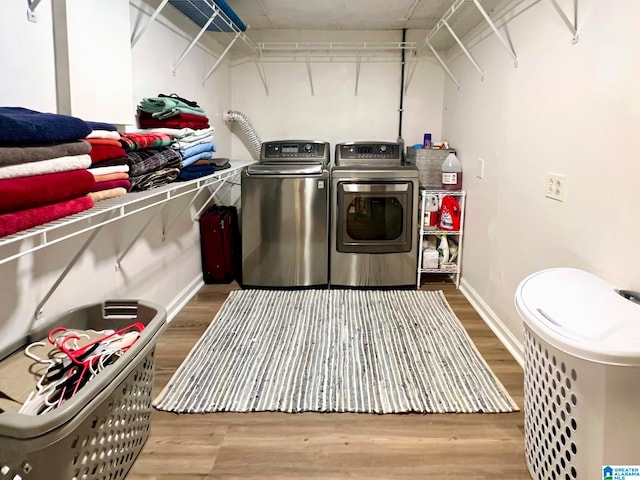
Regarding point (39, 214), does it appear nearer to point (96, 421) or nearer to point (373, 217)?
point (96, 421)

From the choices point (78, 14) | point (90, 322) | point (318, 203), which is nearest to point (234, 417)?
point (90, 322)

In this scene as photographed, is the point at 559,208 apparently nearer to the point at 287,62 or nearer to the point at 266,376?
the point at 266,376

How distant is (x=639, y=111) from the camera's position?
1524 millimetres

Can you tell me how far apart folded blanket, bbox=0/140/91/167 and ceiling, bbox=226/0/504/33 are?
2.28 meters

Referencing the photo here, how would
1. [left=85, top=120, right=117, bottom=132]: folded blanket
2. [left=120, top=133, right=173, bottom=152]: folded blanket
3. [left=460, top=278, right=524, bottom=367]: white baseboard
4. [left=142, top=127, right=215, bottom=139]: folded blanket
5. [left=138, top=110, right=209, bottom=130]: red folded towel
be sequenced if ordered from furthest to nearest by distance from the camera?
[left=460, top=278, right=524, bottom=367]: white baseboard, [left=138, top=110, right=209, bottom=130]: red folded towel, [left=142, top=127, right=215, bottom=139]: folded blanket, [left=120, top=133, right=173, bottom=152]: folded blanket, [left=85, top=120, right=117, bottom=132]: folded blanket

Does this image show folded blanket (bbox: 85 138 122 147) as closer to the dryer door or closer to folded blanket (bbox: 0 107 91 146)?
folded blanket (bbox: 0 107 91 146)

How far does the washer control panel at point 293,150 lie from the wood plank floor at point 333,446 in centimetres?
242

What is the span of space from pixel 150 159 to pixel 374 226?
1950mm

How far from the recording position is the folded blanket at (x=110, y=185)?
1514 millimetres

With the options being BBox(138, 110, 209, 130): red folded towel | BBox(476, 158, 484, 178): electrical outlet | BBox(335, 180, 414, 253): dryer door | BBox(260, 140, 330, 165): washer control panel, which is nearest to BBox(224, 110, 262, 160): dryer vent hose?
BBox(260, 140, 330, 165): washer control panel

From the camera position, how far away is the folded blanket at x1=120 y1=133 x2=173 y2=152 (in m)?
1.75

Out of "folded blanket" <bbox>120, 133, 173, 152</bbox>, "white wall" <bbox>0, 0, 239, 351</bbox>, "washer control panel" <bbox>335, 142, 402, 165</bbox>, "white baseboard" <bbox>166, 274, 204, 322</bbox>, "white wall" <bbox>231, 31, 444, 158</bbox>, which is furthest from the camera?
"white wall" <bbox>231, 31, 444, 158</bbox>

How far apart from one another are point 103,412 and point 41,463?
22cm

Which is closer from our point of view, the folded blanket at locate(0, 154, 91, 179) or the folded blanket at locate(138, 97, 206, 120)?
the folded blanket at locate(0, 154, 91, 179)
